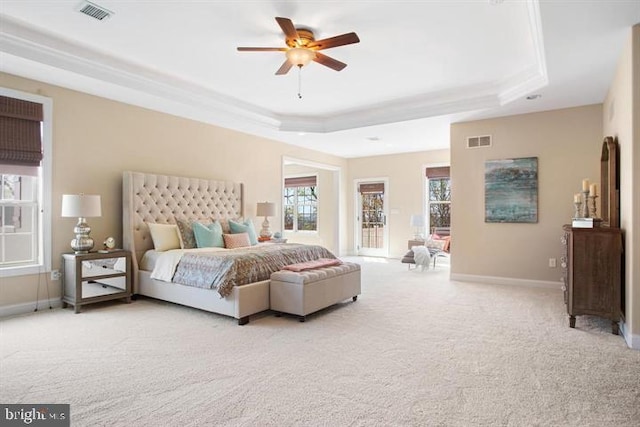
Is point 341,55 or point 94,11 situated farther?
point 341,55

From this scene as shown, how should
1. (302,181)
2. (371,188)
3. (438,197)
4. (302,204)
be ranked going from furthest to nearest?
(302,204) < (302,181) < (371,188) < (438,197)

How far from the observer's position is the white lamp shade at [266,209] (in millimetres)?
6645

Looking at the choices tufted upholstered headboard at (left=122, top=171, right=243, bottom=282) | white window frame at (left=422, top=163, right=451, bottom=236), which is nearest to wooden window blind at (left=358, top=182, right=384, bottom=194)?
white window frame at (left=422, top=163, right=451, bottom=236)

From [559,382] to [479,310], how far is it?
1.82 m

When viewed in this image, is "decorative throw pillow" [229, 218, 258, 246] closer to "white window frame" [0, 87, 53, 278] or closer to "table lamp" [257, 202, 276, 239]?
"table lamp" [257, 202, 276, 239]

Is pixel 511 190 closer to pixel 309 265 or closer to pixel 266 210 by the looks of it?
pixel 309 265

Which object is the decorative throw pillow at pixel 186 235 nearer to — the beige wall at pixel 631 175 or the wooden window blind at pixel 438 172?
the beige wall at pixel 631 175

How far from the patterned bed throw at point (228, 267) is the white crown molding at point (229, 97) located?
7.32ft

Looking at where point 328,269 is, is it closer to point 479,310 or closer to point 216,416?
point 479,310

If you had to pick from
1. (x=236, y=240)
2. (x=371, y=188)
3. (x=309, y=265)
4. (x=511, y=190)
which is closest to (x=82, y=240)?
(x=236, y=240)

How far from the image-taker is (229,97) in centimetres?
545

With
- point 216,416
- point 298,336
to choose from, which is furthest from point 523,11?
point 216,416

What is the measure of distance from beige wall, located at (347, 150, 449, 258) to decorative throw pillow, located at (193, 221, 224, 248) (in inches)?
205

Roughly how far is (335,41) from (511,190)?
3.96 meters
